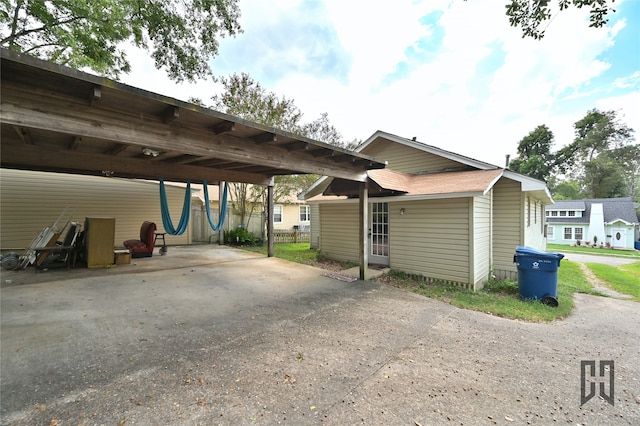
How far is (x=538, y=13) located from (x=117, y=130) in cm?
622

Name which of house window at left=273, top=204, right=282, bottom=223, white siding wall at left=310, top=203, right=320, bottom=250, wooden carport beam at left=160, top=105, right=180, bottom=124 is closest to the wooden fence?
white siding wall at left=310, top=203, right=320, bottom=250

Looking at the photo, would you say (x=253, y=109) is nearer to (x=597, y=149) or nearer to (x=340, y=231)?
(x=340, y=231)

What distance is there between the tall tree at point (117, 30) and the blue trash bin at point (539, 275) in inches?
391

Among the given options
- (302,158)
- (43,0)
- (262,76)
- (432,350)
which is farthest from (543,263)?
(43,0)

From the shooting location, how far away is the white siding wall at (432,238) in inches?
254

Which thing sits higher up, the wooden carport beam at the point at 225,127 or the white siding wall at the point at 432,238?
the wooden carport beam at the point at 225,127

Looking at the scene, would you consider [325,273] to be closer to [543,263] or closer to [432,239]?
[432,239]

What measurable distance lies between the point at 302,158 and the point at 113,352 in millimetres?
3982

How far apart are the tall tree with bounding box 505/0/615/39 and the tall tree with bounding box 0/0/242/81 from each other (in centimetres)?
709

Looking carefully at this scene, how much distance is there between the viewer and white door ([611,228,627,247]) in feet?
78.6

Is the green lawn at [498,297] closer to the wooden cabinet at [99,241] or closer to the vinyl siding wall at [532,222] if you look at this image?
the vinyl siding wall at [532,222]

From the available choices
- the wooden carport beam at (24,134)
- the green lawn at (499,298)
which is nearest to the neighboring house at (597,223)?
the green lawn at (499,298)

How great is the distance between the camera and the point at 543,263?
216 inches

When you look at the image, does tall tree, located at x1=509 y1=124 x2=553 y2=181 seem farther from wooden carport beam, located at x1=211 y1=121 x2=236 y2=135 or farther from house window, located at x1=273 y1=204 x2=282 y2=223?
wooden carport beam, located at x1=211 y1=121 x2=236 y2=135
